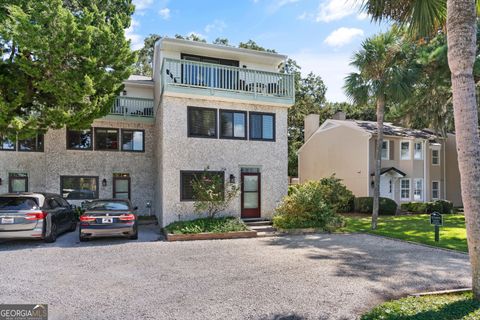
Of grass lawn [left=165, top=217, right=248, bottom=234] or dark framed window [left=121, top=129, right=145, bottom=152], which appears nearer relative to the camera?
grass lawn [left=165, top=217, right=248, bottom=234]

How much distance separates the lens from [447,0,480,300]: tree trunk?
18.2ft

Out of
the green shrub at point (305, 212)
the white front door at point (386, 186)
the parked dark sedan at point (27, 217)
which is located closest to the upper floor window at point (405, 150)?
the white front door at point (386, 186)

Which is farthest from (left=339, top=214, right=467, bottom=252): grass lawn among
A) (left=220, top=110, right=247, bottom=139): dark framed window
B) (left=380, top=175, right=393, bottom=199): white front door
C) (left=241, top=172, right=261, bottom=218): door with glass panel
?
(left=380, top=175, right=393, bottom=199): white front door

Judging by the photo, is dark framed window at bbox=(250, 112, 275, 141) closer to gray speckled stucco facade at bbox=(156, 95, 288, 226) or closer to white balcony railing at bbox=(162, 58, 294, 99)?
gray speckled stucco facade at bbox=(156, 95, 288, 226)

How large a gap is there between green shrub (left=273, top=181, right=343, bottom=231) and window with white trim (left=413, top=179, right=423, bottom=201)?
14.3 m

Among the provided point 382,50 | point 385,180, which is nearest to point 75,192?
point 382,50

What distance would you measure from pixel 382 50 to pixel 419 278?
417 inches

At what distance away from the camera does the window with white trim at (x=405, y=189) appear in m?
25.8

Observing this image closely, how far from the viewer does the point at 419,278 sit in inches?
304

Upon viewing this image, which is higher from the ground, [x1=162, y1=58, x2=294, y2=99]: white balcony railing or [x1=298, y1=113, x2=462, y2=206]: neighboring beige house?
[x1=162, y1=58, x2=294, y2=99]: white balcony railing

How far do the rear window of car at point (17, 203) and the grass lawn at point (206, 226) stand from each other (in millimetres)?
4655

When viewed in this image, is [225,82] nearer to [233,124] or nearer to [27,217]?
[233,124]

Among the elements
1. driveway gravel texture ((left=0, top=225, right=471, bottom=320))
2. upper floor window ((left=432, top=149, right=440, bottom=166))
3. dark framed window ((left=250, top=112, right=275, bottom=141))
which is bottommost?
driveway gravel texture ((left=0, top=225, right=471, bottom=320))

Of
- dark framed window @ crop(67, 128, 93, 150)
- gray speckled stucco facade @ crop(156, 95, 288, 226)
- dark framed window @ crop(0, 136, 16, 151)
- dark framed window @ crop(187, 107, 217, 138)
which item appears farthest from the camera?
dark framed window @ crop(67, 128, 93, 150)
